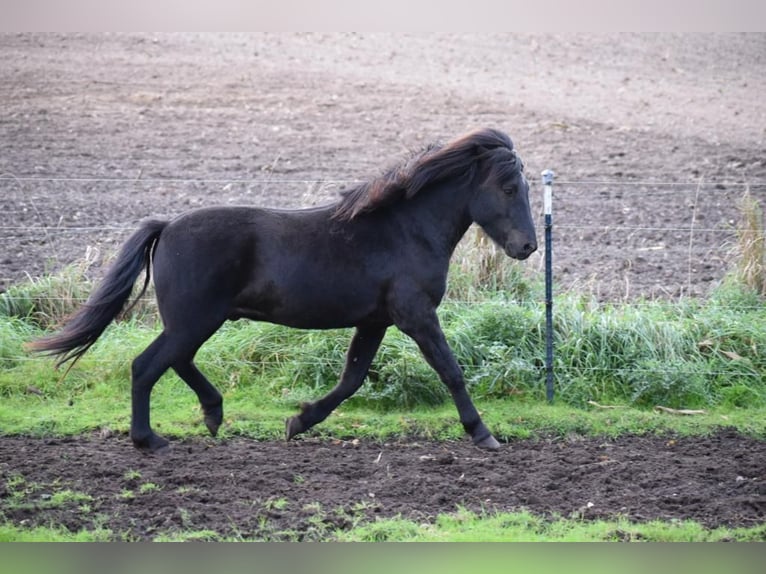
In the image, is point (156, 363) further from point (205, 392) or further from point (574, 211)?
point (574, 211)

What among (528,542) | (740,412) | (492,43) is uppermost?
(492,43)

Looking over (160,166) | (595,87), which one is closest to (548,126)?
(595,87)

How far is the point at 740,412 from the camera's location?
22.0 ft

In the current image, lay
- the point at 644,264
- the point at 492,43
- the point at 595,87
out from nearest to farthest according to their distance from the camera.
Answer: the point at 644,264 → the point at 595,87 → the point at 492,43

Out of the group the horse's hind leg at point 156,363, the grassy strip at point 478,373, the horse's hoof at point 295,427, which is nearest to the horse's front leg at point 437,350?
the grassy strip at point 478,373

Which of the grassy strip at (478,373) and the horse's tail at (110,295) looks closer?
the horse's tail at (110,295)

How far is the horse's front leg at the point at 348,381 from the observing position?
6016 millimetres

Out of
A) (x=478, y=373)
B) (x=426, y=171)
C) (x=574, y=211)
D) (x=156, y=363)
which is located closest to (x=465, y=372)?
(x=478, y=373)

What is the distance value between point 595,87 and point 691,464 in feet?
34.9

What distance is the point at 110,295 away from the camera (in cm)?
582

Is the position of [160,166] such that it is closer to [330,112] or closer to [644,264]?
[330,112]

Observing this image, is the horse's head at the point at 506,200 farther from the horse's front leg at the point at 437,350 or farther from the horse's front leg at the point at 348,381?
the horse's front leg at the point at 348,381

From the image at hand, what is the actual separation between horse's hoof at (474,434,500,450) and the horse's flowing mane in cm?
150

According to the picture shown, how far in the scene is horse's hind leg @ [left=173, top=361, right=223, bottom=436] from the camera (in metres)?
5.83
